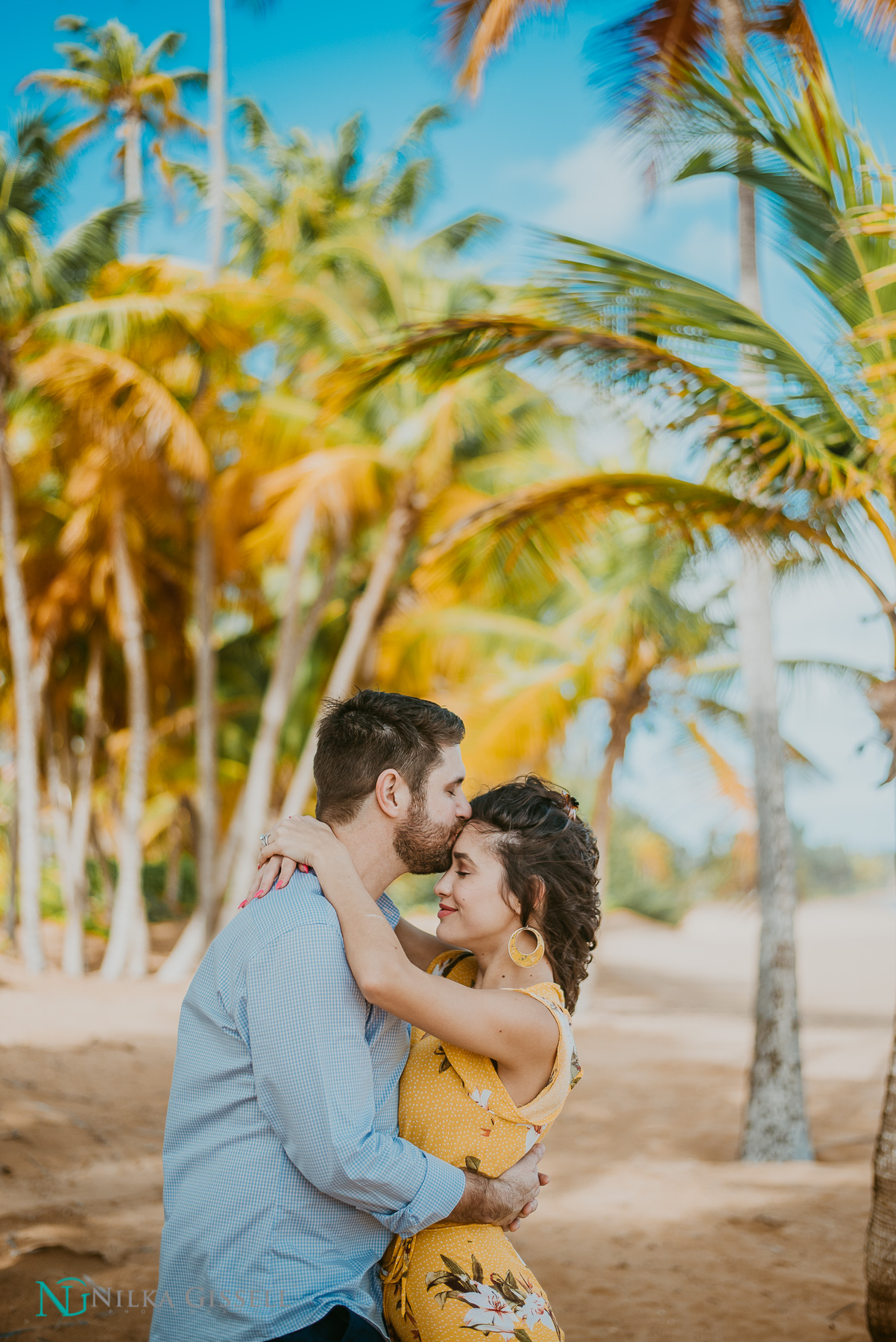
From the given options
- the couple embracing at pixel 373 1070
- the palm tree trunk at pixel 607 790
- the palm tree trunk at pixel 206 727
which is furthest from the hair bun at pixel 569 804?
the palm tree trunk at pixel 206 727

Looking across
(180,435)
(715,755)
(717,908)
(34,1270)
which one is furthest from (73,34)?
(717,908)

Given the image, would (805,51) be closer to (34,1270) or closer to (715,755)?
(34,1270)

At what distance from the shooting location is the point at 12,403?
13445 mm

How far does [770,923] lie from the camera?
7625mm

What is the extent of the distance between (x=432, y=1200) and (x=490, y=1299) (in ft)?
0.94

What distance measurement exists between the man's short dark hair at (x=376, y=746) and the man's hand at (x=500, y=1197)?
0.80m

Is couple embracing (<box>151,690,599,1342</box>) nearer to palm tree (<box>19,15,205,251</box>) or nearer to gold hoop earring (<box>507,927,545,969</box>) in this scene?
gold hoop earring (<box>507,927,545,969</box>)

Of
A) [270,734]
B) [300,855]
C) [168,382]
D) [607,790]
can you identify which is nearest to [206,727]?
[270,734]

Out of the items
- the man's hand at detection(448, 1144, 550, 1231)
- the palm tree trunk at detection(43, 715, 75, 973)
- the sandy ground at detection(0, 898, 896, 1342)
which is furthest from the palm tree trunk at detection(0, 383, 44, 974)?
the man's hand at detection(448, 1144, 550, 1231)

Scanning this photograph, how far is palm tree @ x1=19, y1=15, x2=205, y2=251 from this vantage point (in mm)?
20703

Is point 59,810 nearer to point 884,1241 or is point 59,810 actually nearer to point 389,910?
point 884,1241

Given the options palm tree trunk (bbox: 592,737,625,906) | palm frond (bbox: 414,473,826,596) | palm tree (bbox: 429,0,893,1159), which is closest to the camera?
palm frond (bbox: 414,473,826,596)

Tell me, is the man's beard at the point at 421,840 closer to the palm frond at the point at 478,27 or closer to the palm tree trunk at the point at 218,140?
the palm frond at the point at 478,27

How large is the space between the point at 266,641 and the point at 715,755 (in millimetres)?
9427
